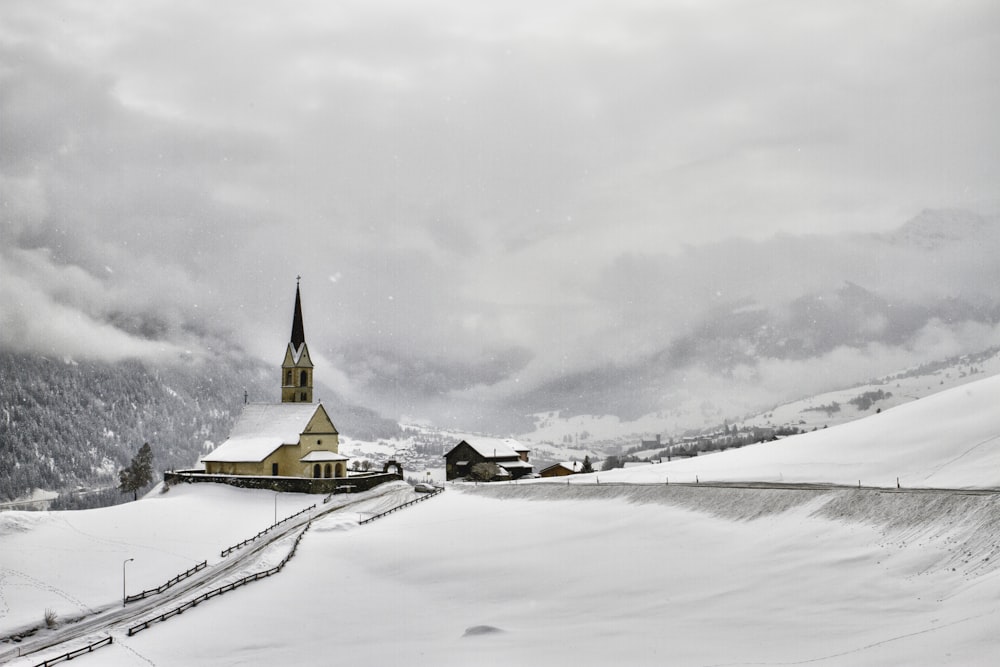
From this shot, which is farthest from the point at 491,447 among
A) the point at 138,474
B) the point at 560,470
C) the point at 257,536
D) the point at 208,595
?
the point at 208,595

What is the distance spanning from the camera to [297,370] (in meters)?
107

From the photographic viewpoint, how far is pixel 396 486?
9519cm

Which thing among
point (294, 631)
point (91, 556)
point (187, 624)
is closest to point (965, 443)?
point (294, 631)

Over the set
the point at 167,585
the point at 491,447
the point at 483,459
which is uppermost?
the point at 491,447

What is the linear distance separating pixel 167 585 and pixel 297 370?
55.4 metres

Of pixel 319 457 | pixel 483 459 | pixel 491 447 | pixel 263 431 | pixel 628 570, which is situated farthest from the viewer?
pixel 491 447

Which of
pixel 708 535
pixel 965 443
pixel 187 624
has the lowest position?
pixel 187 624

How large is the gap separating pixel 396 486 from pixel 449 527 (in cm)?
3351

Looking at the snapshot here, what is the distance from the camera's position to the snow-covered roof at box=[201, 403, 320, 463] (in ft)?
310

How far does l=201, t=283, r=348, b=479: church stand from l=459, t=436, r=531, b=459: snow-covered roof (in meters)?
28.9

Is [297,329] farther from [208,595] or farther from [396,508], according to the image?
[208,595]

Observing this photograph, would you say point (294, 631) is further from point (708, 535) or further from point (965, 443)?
point (965, 443)

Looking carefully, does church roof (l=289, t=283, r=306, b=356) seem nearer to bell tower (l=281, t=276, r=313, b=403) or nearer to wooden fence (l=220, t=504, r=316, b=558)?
bell tower (l=281, t=276, r=313, b=403)

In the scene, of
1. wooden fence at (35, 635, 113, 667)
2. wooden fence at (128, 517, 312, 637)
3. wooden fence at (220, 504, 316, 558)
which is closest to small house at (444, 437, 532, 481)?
wooden fence at (220, 504, 316, 558)
